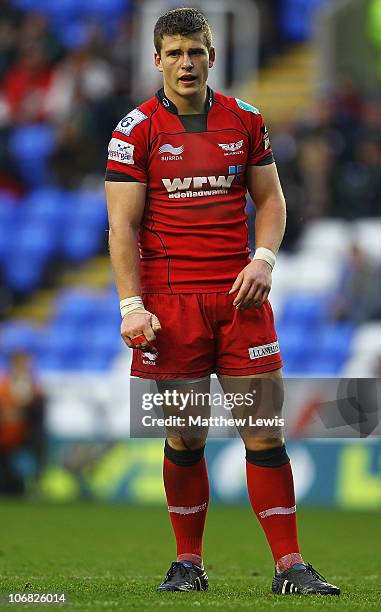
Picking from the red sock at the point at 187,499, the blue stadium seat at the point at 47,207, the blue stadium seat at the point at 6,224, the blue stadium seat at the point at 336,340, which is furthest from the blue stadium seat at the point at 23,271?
the red sock at the point at 187,499

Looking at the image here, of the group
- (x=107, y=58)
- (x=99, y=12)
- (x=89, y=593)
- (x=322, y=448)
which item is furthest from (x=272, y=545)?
(x=99, y=12)

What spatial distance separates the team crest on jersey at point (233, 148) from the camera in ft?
19.0

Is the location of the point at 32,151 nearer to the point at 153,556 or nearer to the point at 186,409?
the point at 153,556

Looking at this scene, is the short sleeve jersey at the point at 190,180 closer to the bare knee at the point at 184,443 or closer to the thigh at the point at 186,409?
the thigh at the point at 186,409

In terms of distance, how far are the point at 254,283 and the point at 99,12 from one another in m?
15.1

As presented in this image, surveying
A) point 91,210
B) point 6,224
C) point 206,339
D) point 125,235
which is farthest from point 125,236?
point 6,224

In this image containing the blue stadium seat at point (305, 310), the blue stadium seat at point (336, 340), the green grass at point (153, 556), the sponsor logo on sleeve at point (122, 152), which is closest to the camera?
the green grass at point (153, 556)

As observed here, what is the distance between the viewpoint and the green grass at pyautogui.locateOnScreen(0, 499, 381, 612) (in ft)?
17.9

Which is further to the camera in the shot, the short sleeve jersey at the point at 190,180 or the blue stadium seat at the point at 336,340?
the blue stadium seat at the point at 336,340

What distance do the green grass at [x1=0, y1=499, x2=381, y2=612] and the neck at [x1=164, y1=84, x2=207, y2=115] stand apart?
1.96 metres

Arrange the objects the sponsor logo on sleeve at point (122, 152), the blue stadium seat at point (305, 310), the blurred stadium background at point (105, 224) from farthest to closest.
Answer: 1. the blue stadium seat at point (305, 310)
2. the blurred stadium background at point (105, 224)
3. the sponsor logo on sleeve at point (122, 152)

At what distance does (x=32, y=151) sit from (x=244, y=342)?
12.3 meters

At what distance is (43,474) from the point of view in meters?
14.3

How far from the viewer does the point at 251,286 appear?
5.67 metres
